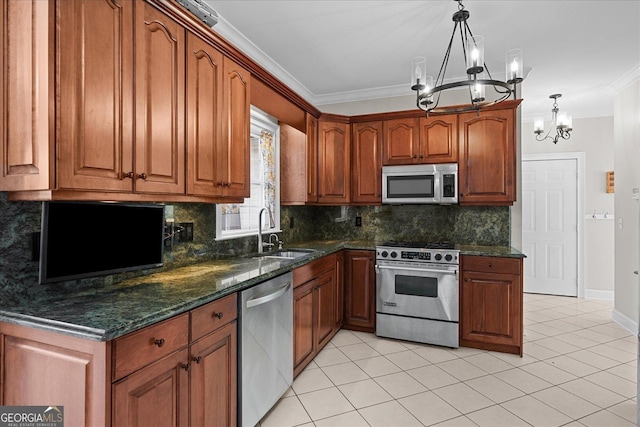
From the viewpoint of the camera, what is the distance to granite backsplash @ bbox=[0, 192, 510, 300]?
150 cm

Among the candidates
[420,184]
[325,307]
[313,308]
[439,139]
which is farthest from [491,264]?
[313,308]

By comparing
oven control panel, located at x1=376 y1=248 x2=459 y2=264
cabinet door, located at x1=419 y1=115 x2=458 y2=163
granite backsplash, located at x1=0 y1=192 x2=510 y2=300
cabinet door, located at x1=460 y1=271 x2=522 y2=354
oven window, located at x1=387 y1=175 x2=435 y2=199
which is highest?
cabinet door, located at x1=419 y1=115 x2=458 y2=163

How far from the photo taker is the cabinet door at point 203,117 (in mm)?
1985

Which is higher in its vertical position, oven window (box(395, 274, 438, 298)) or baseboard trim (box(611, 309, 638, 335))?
oven window (box(395, 274, 438, 298))

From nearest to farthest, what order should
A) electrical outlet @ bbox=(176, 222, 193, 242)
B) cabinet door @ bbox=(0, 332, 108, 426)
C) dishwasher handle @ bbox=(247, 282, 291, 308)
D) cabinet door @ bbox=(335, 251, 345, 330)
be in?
cabinet door @ bbox=(0, 332, 108, 426), dishwasher handle @ bbox=(247, 282, 291, 308), electrical outlet @ bbox=(176, 222, 193, 242), cabinet door @ bbox=(335, 251, 345, 330)

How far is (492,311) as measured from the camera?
10.7ft

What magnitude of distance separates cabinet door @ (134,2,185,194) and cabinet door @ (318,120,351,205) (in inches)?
88.2

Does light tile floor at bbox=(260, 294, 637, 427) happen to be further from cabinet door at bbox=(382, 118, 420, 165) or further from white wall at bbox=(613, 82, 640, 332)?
cabinet door at bbox=(382, 118, 420, 165)

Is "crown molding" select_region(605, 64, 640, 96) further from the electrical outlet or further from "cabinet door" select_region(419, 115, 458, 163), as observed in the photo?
the electrical outlet

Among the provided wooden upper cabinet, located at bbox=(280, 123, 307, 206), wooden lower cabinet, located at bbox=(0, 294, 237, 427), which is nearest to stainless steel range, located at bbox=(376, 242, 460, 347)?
wooden upper cabinet, located at bbox=(280, 123, 307, 206)

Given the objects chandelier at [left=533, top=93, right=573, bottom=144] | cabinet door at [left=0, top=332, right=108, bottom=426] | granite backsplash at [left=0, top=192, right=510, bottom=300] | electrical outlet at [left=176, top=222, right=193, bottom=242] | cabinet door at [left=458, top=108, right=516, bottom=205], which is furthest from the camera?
chandelier at [left=533, top=93, right=573, bottom=144]

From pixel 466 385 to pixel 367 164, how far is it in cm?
245

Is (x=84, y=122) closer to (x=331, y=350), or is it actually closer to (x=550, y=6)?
(x=331, y=350)

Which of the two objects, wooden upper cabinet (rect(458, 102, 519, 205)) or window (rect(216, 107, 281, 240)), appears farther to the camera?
wooden upper cabinet (rect(458, 102, 519, 205))
